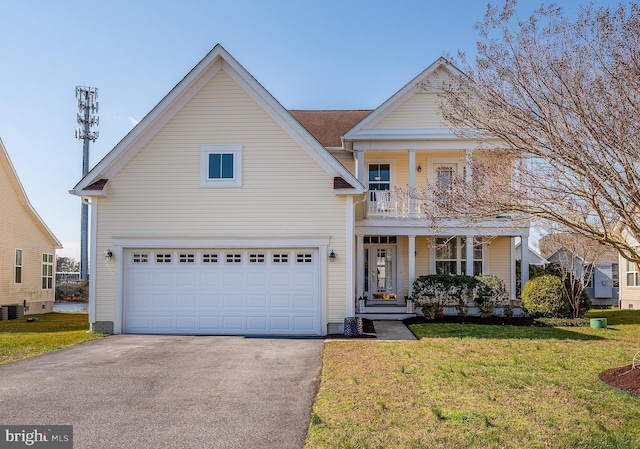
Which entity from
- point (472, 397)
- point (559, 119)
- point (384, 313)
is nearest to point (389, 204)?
point (384, 313)

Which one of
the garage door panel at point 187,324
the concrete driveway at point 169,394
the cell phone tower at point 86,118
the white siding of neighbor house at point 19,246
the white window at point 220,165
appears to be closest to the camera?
the concrete driveway at point 169,394

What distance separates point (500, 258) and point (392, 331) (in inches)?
311

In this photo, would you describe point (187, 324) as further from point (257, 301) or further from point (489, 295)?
point (489, 295)

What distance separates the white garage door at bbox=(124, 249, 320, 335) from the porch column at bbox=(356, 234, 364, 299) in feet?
17.9

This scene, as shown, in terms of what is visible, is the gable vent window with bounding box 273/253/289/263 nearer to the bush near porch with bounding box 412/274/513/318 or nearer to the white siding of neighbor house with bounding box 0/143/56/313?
the bush near porch with bounding box 412/274/513/318

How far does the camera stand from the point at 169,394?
24.3 ft

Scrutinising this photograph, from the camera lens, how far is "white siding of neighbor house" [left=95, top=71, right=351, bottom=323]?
13.7m

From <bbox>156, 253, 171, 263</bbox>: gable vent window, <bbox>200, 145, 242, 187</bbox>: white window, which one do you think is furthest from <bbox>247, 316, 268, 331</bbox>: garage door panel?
<bbox>200, 145, 242, 187</bbox>: white window

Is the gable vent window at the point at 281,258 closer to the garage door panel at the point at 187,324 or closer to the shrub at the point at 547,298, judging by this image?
the garage door panel at the point at 187,324

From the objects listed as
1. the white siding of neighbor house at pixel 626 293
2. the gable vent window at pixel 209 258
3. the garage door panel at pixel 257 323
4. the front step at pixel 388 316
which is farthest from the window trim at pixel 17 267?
the white siding of neighbor house at pixel 626 293

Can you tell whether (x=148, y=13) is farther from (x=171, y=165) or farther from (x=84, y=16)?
(x=171, y=165)

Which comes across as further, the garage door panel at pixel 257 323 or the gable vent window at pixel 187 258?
the gable vent window at pixel 187 258

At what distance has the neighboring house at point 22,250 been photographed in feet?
67.5

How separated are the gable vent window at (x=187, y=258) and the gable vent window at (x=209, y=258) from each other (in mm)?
264
